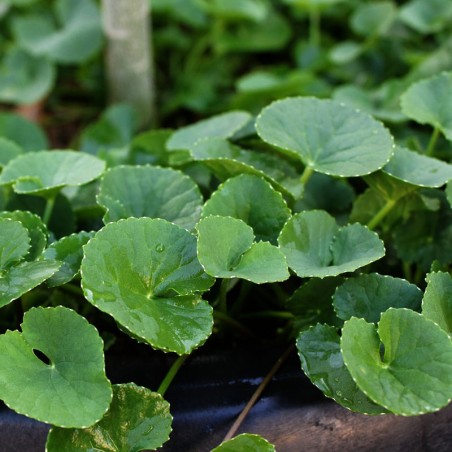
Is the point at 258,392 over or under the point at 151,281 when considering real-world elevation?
under

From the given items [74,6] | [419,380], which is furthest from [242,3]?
[419,380]

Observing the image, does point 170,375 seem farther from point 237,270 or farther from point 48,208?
point 48,208

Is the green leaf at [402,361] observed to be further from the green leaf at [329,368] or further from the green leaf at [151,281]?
the green leaf at [151,281]

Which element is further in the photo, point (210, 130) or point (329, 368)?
point (210, 130)

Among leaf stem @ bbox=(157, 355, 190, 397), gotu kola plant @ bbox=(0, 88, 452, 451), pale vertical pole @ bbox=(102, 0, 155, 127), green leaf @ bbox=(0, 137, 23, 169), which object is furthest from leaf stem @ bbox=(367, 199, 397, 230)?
pale vertical pole @ bbox=(102, 0, 155, 127)

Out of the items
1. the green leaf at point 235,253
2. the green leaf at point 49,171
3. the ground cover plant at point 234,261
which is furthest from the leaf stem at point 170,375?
the green leaf at point 49,171

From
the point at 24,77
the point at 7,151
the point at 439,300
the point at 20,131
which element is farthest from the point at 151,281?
the point at 24,77

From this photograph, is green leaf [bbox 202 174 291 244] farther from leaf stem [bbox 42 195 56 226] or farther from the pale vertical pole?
the pale vertical pole
